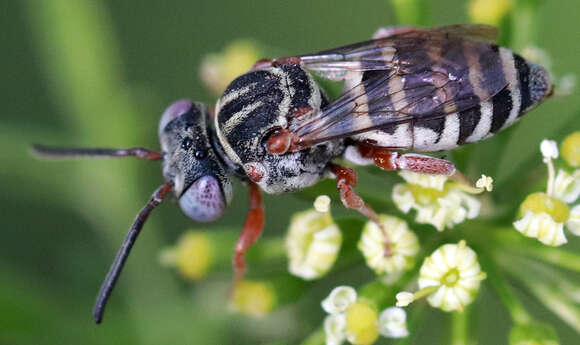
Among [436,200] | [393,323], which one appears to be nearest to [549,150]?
[436,200]

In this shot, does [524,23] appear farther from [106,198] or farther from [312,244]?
[106,198]

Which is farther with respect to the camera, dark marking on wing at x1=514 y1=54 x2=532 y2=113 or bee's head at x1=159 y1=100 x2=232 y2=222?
bee's head at x1=159 y1=100 x2=232 y2=222

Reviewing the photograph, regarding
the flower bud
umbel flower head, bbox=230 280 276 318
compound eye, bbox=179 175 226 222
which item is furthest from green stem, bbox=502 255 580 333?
the flower bud

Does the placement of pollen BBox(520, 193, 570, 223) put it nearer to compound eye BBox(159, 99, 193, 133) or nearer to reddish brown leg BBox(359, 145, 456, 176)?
reddish brown leg BBox(359, 145, 456, 176)

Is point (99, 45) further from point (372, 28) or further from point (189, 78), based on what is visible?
point (372, 28)

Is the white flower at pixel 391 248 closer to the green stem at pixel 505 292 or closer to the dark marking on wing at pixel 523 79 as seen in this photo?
the green stem at pixel 505 292

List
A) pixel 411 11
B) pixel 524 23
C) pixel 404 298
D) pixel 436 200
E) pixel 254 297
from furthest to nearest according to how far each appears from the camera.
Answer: pixel 524 23 < pixel 411 11 < pixel 254 297 < pixel 436 200 < pixel 404 298
